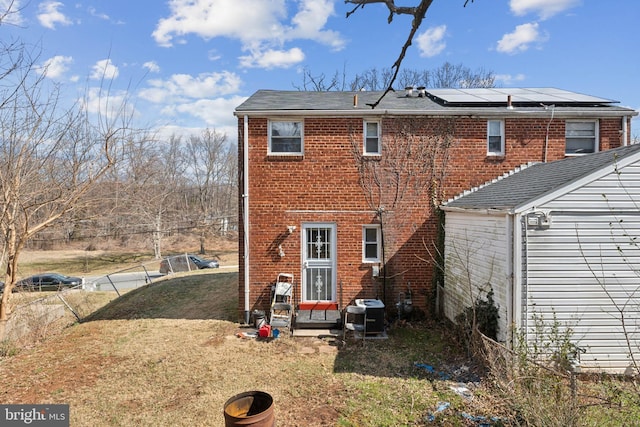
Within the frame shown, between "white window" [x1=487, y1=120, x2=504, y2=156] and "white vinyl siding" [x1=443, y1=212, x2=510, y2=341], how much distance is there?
2.33 metres

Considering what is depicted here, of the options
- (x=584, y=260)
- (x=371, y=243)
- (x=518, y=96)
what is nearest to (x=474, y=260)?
(x=584, y=260)

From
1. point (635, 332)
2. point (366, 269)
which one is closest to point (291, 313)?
point (366, 269)

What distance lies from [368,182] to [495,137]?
3.73m

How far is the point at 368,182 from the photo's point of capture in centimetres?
949

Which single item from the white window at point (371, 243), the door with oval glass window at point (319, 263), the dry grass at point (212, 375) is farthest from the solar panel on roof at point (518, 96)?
the dry grass at point (212, 375)

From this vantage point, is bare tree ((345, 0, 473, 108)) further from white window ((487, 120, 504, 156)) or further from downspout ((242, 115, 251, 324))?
white window ((487, 120, 504, 156))

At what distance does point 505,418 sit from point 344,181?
245 inches

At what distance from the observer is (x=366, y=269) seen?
9453 mm

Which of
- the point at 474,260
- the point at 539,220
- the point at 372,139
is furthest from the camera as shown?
the point at 372,139

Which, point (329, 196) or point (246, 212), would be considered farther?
point (329, 196)

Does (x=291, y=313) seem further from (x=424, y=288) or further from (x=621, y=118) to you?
(x=621, y=118)

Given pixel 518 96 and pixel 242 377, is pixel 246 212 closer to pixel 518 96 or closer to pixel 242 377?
pixel 242 377

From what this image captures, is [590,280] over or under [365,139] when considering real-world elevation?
under

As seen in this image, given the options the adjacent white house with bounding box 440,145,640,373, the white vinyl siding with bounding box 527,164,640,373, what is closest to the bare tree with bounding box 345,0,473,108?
the adjacent white house with bounding box 440,145,640,373
